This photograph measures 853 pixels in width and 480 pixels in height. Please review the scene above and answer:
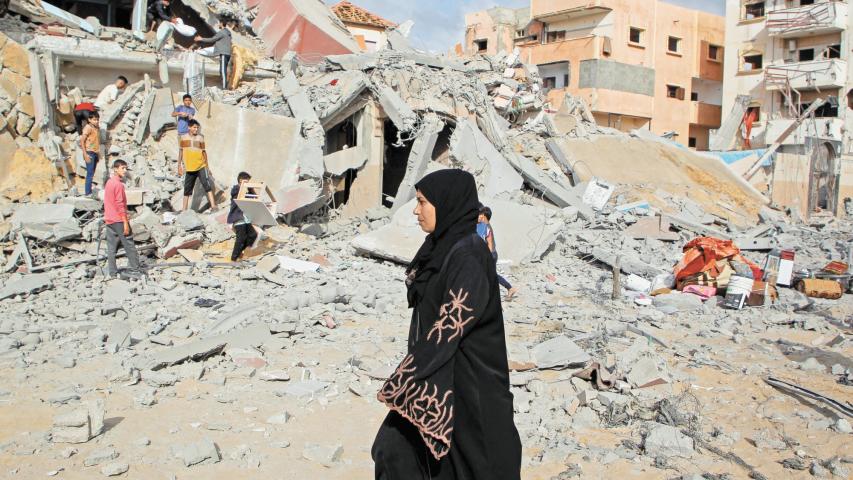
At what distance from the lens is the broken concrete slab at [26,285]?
8.17 meters

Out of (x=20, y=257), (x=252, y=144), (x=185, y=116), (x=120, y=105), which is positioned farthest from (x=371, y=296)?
(x=120, y=105)

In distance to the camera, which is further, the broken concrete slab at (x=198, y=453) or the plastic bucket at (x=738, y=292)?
the plastic bucket at (x=738, y=292)

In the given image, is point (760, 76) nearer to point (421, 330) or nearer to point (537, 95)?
point (537, 95)

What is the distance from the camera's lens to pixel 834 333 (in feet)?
25.7

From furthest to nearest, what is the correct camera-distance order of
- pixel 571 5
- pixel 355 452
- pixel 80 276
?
pixel 571 5 → pixel 80 276 → pixel 355 452

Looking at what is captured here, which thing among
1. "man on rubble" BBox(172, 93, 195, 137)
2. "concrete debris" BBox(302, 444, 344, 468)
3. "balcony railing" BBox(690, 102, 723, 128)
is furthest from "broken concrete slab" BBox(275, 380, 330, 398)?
"balcony railing" BBox(690, 102, 723, 128)

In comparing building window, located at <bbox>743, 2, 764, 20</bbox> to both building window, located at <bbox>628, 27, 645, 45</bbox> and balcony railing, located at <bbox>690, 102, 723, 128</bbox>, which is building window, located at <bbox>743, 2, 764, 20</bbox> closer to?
building window, located at <bbox>628, 27, 645, 45</bbox>

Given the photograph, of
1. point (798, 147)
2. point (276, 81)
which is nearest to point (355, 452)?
point (276, 81)

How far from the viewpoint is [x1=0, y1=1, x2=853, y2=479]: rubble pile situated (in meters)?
4.58

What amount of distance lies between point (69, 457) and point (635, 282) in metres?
7.50

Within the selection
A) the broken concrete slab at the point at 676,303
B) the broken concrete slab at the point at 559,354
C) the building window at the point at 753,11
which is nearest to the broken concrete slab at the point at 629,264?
the broken concrete slab at the point at 676,303

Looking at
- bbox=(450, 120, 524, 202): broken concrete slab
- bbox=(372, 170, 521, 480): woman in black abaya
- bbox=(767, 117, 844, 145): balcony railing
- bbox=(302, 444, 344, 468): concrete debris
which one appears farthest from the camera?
bbox=(767, 117, 844, 145): balcony railing

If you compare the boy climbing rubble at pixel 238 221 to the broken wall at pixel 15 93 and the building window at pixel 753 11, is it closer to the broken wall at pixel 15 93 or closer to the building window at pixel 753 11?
the broken wall at pixel 15 93

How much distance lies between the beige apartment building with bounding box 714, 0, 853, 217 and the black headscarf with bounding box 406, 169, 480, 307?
2608 cm
